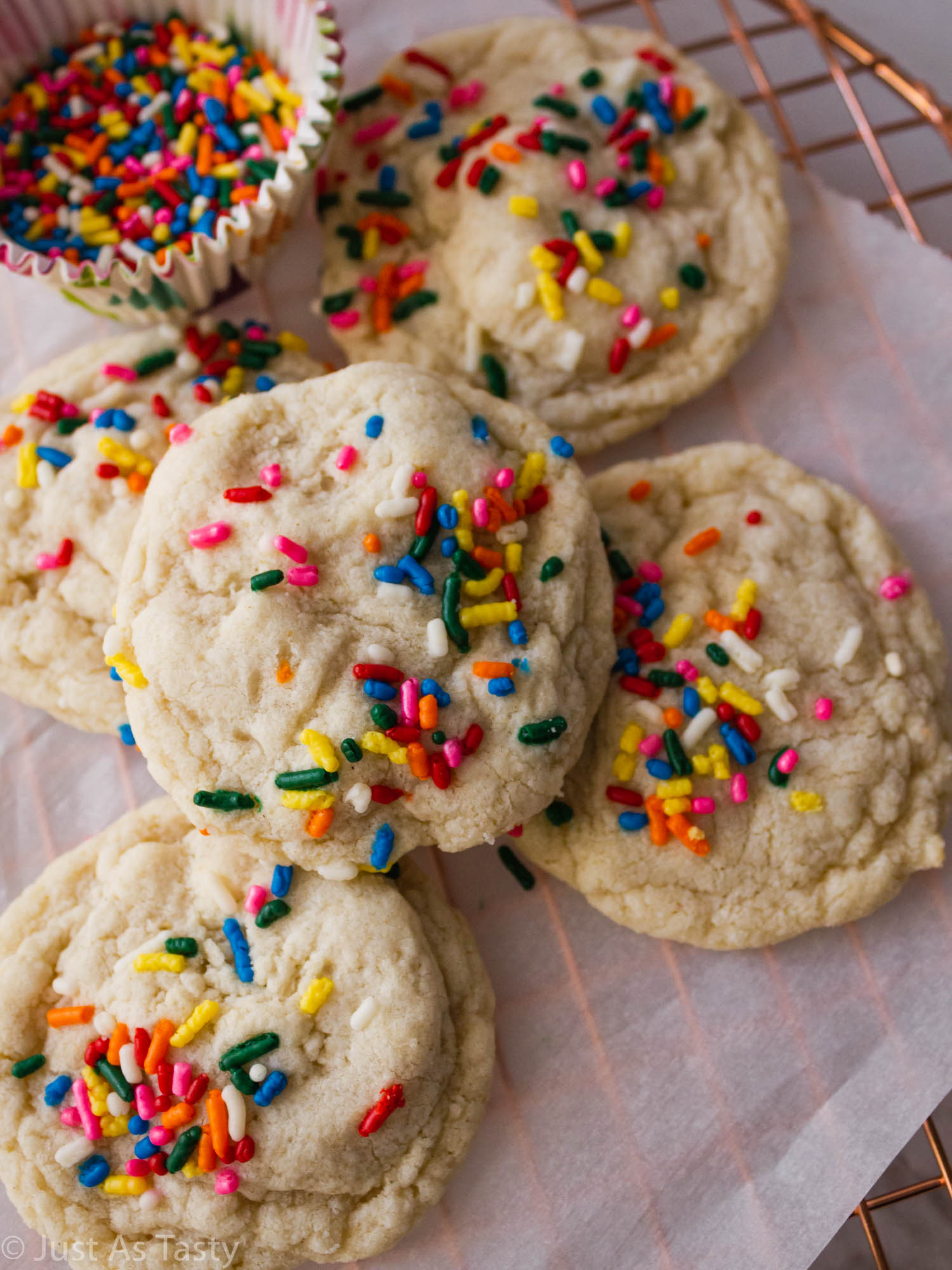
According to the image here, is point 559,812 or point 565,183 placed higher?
point 565,183

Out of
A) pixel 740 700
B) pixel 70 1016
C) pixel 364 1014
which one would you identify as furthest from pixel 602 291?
pixel 70 1016

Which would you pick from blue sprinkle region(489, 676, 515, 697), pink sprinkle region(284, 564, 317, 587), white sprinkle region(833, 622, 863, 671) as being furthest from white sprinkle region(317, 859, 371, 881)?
white sprinkle region(833, 622, 863, 671)

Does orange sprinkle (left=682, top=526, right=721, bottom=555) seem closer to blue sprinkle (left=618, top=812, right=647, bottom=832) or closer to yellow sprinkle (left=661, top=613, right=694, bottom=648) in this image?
yellow sprinkle (left=661, top=613, right=694, bottom=648)

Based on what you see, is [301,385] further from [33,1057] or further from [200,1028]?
[33,1057]

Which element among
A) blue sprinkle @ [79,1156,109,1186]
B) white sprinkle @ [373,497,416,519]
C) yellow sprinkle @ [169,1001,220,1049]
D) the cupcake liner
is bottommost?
blue sprinkle @ [79,1156,109,1186]

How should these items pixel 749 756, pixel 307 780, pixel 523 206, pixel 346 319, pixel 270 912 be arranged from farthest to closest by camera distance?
pixel 346 319
pixel 523 206
pixel 749 756
pixel 270 912
pixel 307 780

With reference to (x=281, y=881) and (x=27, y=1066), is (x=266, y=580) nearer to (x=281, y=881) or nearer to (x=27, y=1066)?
(x=281, y=881)
